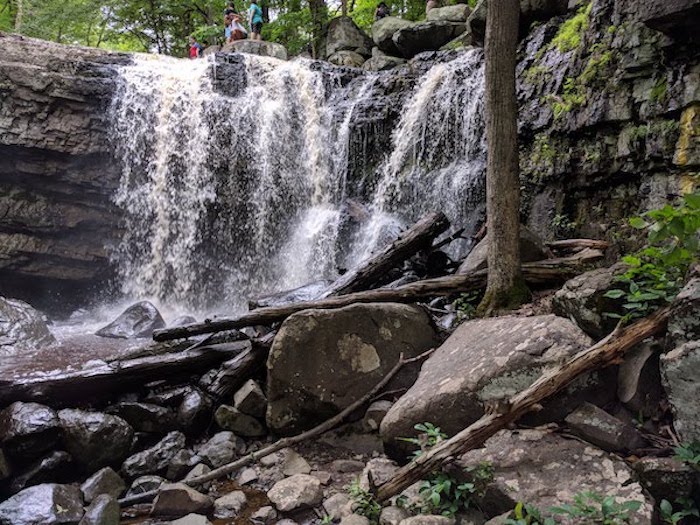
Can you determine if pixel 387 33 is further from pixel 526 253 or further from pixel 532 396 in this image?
pixel 532 396

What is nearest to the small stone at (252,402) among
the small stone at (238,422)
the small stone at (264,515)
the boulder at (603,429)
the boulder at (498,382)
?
the small stone at (238,422)

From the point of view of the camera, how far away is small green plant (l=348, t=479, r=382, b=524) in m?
3.05

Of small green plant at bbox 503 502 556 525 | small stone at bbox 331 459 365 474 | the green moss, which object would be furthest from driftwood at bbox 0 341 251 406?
the green moss

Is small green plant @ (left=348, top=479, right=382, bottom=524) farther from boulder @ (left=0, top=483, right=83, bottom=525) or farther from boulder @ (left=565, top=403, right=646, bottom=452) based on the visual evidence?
boulder @ (left=0, top=483, right=83, bottom=525)

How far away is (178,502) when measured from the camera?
361cm

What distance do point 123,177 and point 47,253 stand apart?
261 centimetres

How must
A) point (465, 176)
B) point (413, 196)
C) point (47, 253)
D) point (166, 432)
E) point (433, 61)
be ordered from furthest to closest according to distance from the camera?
point (433, 61)
point (47, 253)
point (413, 196)
point (465, 176)
point (166, 432)

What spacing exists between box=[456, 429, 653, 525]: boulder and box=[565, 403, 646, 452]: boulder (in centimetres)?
6

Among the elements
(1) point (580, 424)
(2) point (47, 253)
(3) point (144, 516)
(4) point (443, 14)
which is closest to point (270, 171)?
(2) point (47, 253)

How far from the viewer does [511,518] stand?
100 inches

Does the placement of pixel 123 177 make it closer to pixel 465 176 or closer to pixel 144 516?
pixel 465 176

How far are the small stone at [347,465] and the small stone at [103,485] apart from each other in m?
1.87

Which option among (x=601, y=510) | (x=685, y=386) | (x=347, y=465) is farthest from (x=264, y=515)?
(x=685, y=386)

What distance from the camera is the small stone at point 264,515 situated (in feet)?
11.4
